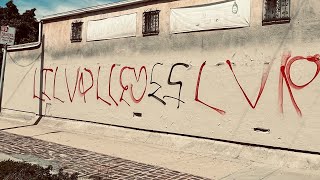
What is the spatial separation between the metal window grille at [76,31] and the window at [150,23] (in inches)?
119

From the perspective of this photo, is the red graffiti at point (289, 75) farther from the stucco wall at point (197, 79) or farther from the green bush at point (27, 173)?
the green bush at point (27, 173)

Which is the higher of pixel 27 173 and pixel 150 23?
pixel 150 23

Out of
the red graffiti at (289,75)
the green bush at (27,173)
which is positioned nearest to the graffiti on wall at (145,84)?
the red graffiti at (289,75)

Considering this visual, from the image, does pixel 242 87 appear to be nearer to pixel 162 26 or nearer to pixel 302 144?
pixel 302 144

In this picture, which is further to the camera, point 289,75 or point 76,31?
point 76,31

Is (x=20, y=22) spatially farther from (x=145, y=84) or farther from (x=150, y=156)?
(x=150, y=156)

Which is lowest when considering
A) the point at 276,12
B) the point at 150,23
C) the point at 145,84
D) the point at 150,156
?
the point at 150,156

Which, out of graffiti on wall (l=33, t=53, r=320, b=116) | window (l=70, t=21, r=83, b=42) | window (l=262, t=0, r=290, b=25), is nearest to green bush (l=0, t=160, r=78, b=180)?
graffiti on wall (l=33, t=53, r=320, b=116)

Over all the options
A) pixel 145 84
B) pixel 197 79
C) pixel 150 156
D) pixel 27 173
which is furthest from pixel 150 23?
pixel 27 173

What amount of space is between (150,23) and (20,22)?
16.2 meters

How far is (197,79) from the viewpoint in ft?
29.8

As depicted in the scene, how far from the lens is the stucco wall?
7.41 metres

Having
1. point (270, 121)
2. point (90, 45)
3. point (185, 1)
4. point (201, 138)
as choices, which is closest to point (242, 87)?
point (270, 121)

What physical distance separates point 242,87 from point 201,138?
169 cm
